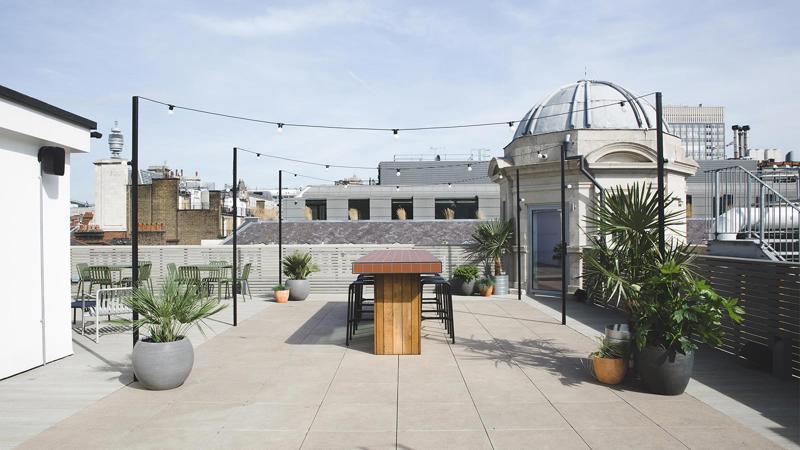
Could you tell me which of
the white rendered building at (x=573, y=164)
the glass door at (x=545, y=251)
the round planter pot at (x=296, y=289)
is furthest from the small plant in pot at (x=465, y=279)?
the round planter pot at (x=296, y=289)

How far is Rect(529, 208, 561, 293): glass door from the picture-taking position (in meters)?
17.2

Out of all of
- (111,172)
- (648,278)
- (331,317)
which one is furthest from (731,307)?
(111,172)

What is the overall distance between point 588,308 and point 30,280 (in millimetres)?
11902

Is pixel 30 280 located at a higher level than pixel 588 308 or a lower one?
higher

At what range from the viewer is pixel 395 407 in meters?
6.31

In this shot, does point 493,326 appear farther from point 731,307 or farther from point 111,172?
point 111,172

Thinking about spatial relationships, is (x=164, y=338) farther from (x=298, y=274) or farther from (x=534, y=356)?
(x=298, y=274)

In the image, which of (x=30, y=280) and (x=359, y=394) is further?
(x=30, y=280)

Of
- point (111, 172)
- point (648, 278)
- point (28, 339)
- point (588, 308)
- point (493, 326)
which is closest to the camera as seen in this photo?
point (648, 278)

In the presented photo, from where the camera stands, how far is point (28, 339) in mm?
8047

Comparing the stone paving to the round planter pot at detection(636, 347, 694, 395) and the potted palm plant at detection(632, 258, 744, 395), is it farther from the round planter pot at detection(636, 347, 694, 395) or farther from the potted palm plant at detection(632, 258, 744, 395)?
the potted palm plant at detection(632, 258, 744, 395)

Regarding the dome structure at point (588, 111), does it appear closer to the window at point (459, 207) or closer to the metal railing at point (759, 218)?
the metal railing at point (759, 218)

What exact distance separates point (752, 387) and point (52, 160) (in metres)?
10.1

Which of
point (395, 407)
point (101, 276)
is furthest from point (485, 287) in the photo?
point (395, 407)
